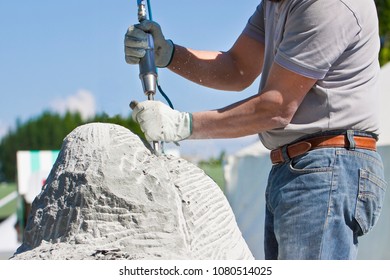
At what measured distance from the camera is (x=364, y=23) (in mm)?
2053

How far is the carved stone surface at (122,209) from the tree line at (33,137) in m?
6.79

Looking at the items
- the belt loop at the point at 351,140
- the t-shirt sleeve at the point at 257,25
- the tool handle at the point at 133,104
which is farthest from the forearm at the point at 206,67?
the belt loop at the point at 351,140

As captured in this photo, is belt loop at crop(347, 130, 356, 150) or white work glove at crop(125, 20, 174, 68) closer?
belt loop at crop(347, 130, 356, 150)

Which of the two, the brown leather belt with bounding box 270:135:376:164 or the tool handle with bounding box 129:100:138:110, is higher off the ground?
the tool handle with bounding box 129:100:138:110

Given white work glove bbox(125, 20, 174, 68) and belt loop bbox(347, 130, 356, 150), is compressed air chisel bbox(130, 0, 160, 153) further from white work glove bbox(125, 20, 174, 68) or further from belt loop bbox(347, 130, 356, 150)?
belt loop bbox(347, 130, 356, 150)

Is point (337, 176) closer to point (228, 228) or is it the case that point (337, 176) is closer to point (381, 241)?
point (228, 228)

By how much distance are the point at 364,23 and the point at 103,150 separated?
0.95 meters

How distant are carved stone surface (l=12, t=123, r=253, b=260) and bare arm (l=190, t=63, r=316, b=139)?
0.17m

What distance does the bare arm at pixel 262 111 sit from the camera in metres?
2.00

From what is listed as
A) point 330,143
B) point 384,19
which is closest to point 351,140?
point 330,143

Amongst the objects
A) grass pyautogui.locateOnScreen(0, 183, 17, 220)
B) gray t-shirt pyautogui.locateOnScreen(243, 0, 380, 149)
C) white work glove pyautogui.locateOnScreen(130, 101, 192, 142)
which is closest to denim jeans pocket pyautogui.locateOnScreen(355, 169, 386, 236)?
gray t-shirt pyautogui.locateOnScreen(243, 0, 380, 149)

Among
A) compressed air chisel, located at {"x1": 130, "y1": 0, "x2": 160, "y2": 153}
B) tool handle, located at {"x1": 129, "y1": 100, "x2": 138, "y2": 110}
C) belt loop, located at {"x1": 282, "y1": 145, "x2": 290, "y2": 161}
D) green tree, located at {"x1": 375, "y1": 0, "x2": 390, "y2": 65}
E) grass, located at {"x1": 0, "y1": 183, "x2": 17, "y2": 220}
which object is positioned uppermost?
green tree, located at {"x1": 375, "y1": 0, "x2": 390, "y2": 65}

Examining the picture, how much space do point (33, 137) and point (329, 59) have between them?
29.8 feet

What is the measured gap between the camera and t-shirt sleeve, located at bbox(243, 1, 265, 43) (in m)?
2.49
